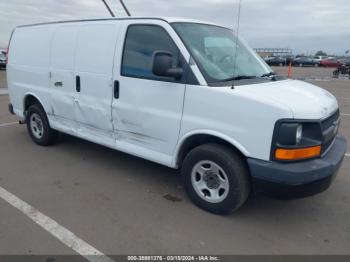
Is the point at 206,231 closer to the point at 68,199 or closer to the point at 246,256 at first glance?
the point at 246,256

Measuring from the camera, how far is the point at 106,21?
181 inches

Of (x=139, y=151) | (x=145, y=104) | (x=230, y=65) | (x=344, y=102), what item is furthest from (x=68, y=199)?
(x=344, y=102)

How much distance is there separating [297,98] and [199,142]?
1.15 m

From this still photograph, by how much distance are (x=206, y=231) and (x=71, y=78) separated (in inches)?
119

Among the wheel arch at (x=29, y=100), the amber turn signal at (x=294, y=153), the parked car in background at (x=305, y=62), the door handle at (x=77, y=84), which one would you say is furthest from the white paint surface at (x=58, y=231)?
the parked car in background at (x=305, y=62)

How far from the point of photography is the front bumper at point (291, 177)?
124 inches

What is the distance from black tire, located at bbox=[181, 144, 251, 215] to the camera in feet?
11.3

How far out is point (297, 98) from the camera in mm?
3383

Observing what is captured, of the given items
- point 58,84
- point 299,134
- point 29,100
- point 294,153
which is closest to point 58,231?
point 294,153

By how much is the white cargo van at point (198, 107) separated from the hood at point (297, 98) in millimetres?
13

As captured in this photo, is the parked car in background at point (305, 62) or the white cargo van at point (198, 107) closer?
the white cargo van at point (198, 107)

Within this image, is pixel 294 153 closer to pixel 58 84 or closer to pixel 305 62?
pixel 58 84

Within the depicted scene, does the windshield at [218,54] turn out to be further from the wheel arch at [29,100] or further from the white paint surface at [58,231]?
the wheel arch at [29,100]

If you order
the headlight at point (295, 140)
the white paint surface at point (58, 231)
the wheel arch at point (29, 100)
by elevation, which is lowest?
the white paint surface at point (58, 231)
